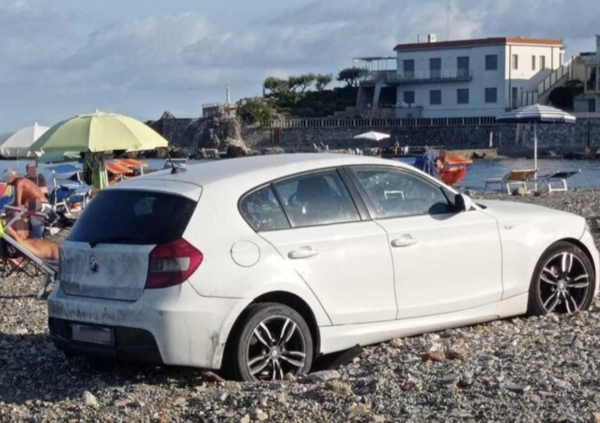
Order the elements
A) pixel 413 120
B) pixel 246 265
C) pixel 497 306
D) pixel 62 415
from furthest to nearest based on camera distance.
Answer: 1. pixel 413 120
2. pixel 497 306
3. pixel 246 265
4. pixel 62 415

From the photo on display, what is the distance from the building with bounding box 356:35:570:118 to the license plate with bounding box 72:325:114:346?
90.4 meters

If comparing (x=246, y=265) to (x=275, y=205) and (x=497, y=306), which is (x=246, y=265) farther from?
(x=497, y=306)

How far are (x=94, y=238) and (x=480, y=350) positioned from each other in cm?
275

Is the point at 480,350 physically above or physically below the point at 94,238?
below

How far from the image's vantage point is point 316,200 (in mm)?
8133

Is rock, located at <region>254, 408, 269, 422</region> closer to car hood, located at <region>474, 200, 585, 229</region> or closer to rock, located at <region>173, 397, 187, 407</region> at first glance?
rock, located at <region>173, 397, 187, 407</region>

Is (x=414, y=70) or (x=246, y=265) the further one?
(x=414, y=70)

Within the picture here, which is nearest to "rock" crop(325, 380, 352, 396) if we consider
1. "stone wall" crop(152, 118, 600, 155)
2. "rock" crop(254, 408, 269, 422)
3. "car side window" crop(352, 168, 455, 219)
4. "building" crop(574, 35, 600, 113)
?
"rock" crop(254, 408, 269, 422)

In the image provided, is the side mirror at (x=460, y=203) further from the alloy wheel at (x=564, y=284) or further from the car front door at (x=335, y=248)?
the alloy wheel at (x=564, y=284)

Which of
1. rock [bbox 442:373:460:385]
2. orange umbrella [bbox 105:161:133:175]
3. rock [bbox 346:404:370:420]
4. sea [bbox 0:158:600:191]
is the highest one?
rock [bbox 442:373:460:385]

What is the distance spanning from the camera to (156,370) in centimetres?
812

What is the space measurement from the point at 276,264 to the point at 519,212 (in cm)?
251

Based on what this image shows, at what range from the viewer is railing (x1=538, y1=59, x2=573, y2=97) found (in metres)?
97.5

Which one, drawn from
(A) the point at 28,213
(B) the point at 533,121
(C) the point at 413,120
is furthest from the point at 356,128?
(A) the point at 28,213
